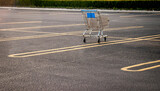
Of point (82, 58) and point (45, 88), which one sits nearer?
point (45, 88)

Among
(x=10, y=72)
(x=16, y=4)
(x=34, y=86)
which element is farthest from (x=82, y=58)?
(x=16, y=4)

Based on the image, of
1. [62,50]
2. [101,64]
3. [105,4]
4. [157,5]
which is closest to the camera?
[101,64]

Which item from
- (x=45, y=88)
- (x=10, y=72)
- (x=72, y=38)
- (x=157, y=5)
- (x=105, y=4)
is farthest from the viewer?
(x=105, y=4)

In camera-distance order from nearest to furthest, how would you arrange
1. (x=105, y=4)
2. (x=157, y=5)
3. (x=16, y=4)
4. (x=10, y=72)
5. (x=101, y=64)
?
(x=10, y=72), (x=101, y=64), (x=157, y=5), (x=105, y=4), (x=16, y=4)

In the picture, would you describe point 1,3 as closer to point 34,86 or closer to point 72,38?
point 72,38

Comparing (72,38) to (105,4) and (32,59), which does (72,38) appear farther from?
(105,4)

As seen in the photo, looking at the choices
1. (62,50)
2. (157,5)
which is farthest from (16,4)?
(62,50)

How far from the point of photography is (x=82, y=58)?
27.7 feet

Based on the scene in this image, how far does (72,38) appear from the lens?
1234cm

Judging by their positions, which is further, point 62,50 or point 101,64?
point 62,50

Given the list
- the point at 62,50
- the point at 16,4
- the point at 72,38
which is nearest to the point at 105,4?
the point at 16,4

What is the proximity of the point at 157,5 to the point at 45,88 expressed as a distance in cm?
2812

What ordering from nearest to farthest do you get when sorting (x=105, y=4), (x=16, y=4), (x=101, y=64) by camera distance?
(x=101, y=64) → (x=105, y=4) → (x=16, y=4)

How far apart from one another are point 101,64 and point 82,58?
35.9 inches
